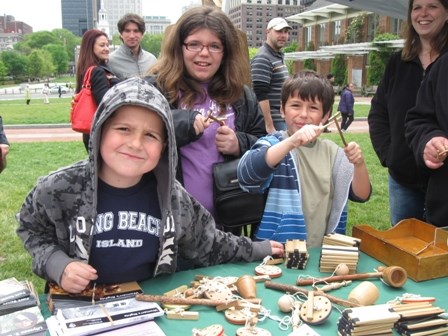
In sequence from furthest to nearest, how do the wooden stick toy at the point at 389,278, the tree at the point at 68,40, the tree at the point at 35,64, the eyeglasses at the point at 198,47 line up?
the tree at the point at 68,40 → the tree at the point at 35,64 → the eyeglasses at the point at 198,47 → the wooden stick toy at the point at 389,278

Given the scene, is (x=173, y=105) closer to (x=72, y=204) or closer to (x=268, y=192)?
(x=268, y=192)

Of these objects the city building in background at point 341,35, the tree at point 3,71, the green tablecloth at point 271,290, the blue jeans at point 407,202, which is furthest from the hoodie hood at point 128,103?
the tree at point 3,71

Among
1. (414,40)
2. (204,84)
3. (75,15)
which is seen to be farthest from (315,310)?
(75,15)

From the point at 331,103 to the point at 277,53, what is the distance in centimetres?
237

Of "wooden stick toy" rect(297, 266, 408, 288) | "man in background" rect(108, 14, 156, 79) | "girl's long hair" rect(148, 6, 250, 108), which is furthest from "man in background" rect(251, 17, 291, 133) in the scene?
"wooden stick toy" rect(297, 266, 408, 288)

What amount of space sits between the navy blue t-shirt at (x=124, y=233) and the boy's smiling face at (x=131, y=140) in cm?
11

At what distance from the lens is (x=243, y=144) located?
2178 mm

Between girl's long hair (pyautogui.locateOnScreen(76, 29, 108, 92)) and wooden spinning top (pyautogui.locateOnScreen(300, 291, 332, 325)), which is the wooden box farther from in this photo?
girl's long hair (pyautogui.locateOnScreen(76, 29, 108, 92))

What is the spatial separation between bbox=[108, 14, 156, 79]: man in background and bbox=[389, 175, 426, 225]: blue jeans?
267 centimetres

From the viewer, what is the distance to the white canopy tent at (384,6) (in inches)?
138

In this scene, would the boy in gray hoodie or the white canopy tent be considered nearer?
the boy in gray hoodie

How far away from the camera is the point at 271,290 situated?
60.5 inches

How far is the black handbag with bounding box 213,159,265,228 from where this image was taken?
2088 mm

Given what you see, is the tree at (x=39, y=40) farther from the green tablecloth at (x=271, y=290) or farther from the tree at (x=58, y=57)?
the green tablecloth at (x=271, y=290)
